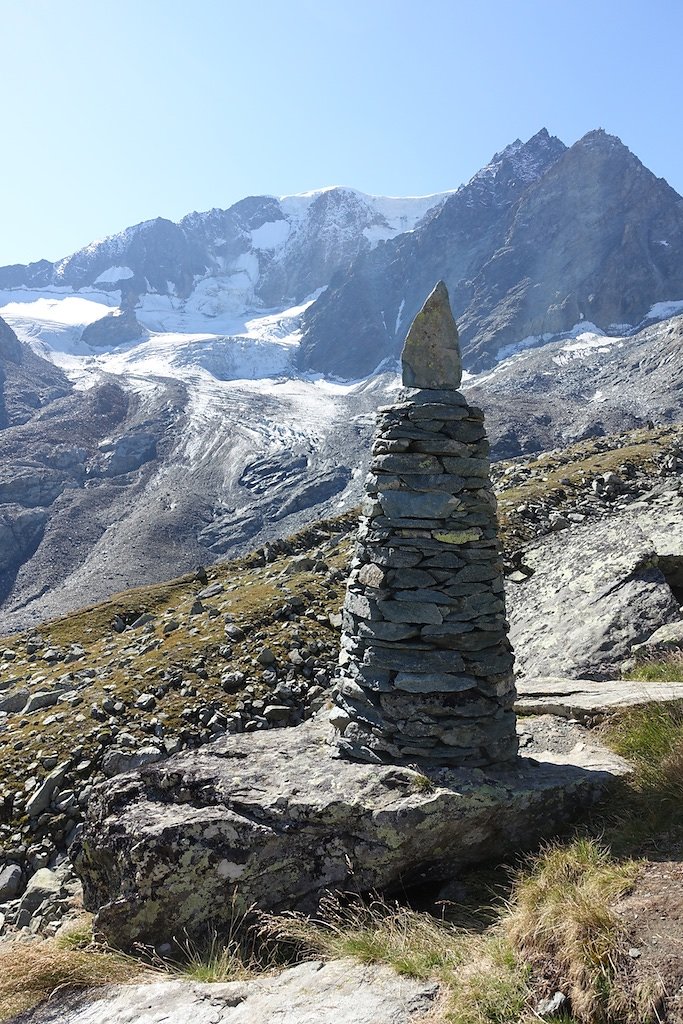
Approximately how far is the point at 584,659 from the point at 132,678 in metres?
10.5

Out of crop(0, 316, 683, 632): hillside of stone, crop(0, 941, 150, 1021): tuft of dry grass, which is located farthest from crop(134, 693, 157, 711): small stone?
crop(0, 316, 683, 632): hillside of stone

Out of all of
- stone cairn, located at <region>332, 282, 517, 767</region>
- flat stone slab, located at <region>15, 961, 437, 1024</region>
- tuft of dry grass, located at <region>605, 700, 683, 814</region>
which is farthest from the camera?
stone cairn, located at <region>332, 282, 517, 767</region>

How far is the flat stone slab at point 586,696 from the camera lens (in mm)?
8859

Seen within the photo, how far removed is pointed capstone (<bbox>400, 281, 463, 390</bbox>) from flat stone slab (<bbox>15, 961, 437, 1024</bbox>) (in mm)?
6095

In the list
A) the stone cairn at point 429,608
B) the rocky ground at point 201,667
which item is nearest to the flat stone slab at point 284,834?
the stone cairn at point 429,608

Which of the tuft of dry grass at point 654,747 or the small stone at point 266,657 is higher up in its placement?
the tuft of dry grass at point 654,747

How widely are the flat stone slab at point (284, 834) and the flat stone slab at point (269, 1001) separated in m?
0.65

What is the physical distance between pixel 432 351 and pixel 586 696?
5778 mm

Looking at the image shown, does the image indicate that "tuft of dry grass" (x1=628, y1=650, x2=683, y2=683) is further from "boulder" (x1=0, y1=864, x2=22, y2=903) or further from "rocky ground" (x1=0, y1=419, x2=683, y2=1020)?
"boulder" (x1=0, y1=864, x2=22, y2=903)

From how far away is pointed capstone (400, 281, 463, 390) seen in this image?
792 centimetres

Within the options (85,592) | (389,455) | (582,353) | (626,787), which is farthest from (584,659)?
(582,353)

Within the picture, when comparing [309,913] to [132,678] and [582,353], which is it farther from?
[582,353]

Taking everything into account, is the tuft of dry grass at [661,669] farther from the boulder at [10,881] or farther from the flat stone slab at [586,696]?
the boulder at [10,881]

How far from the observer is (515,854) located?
259 inches
